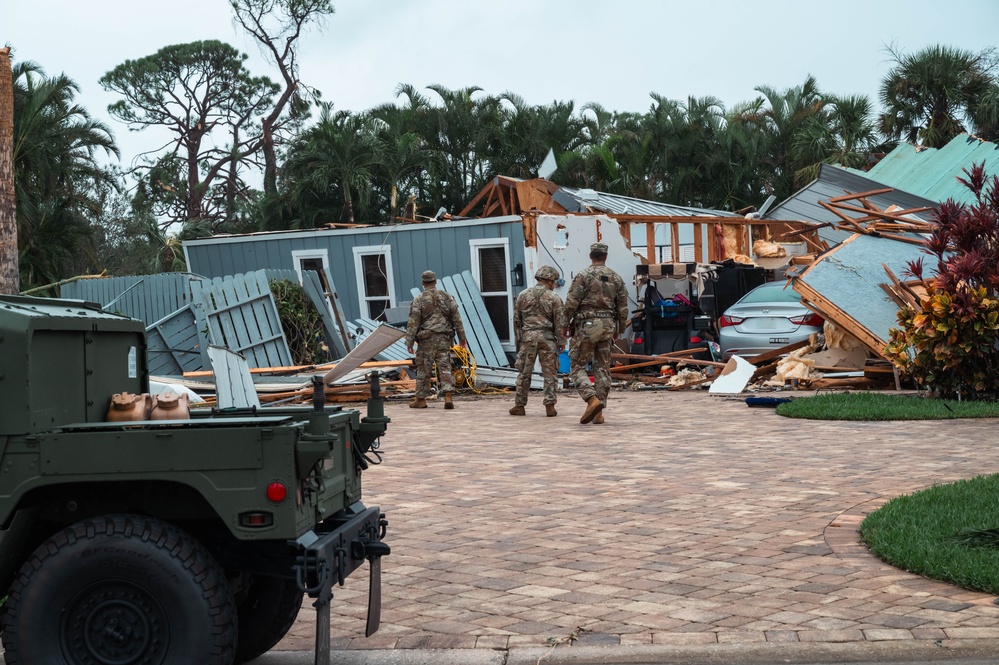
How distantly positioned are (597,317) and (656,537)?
20.8ft

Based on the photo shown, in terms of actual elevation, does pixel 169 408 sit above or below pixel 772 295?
below

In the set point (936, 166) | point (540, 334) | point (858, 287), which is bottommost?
point (540, 334)

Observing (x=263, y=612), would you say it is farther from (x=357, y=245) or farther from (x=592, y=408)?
(x=357, y=245)

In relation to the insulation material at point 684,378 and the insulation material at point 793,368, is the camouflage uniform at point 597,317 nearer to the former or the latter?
the insulation material at point 684,378

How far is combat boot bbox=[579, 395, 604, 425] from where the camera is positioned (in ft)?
41.3

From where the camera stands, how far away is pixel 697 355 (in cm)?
→ 1986

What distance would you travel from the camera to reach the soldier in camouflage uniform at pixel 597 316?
1292 cm

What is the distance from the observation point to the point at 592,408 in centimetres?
→ 1262

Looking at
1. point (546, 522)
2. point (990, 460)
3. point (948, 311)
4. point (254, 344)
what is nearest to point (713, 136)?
point (254, 344)

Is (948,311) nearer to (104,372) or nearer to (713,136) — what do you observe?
(104,372)

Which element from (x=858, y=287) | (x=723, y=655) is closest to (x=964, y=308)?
(x=858, y=287)

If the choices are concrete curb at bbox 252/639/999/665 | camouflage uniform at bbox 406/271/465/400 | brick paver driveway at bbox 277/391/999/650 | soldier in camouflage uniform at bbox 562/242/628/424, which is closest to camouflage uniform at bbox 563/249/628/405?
soldier in camouflage uniform at bbox 562/242/628/424

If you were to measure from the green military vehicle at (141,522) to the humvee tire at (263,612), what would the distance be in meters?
0.49

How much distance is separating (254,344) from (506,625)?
45.7 feet
